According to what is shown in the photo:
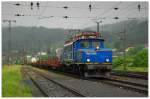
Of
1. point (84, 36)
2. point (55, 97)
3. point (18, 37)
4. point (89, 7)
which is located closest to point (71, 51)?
point (84, 36)

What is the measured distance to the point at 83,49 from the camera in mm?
25250

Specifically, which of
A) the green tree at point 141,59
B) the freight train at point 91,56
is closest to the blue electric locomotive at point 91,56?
the freight train at point 91,56

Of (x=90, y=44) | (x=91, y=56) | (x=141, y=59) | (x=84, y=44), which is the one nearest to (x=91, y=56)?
(x=91, y=56)

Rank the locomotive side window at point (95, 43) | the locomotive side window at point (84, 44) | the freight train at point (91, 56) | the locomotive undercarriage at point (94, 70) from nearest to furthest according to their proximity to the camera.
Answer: the locomotive undercarriage at point (94, 70)
the freight train at point (91, 56)
the locomotive side window at point (95, 43)
the locomotive side window at point (84, 44)

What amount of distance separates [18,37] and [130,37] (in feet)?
74.7

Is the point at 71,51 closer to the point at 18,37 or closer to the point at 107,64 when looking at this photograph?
the point at 107,64

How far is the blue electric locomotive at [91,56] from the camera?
24891 mm

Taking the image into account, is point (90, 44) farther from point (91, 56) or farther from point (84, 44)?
point (91, 56)

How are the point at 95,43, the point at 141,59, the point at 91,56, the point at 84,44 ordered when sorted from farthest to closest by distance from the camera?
the point at 141,59, the point at 84,44, the point at 95,43, the point at 91,56

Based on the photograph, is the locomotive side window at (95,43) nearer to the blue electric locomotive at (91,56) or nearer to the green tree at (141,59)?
the blue electric locomotive at (91,56)

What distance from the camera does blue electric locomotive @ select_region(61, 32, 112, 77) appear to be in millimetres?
24891

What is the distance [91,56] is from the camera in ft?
81.9

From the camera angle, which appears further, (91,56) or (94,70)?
(94,70)

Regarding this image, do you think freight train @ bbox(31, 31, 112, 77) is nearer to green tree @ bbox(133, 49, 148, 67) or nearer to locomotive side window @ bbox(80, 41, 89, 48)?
locomotive side window @ bbox(80, 41, 89, 48)
